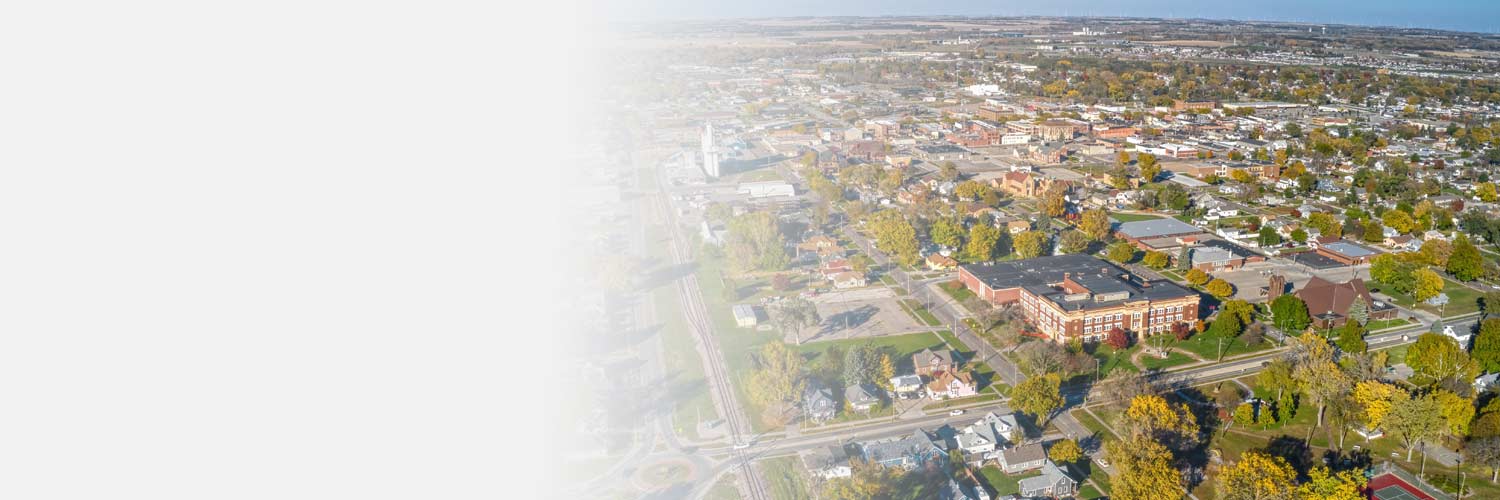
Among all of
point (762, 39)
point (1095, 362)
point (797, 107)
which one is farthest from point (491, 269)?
point (762, 39)

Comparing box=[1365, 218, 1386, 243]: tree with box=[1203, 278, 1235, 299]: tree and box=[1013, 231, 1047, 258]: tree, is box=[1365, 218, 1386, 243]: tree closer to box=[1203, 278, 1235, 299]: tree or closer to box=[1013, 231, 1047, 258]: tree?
box=[1203, 278, 1235, 299]: tree

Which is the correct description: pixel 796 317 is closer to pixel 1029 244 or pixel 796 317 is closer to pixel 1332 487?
pixel 1029 244

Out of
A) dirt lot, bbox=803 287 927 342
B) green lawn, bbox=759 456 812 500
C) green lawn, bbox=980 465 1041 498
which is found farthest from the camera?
dirt lot, bbox=803 287 927 342

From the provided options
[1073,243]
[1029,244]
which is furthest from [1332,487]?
[1073,243]

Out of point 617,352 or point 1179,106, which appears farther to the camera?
point 1179,106

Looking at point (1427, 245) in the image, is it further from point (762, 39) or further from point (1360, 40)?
point (762, 39)

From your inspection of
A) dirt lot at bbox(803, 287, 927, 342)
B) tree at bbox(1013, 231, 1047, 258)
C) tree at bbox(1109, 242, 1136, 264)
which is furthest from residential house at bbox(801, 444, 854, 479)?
tree at bbox(1109, 242, 1136, 264)
